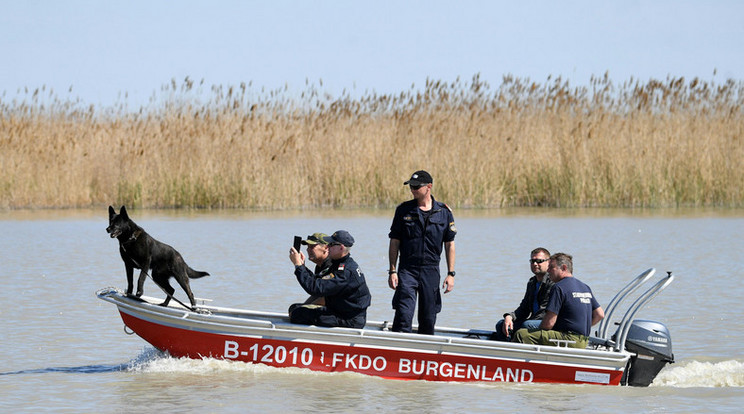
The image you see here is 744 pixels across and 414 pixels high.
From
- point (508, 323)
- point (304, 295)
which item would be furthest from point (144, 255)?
point (304, 295)

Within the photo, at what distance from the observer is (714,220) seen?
2272 cm

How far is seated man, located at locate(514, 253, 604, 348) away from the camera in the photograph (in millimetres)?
9305

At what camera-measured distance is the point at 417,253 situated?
994 cm

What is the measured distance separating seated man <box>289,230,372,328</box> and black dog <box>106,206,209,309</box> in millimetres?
1098

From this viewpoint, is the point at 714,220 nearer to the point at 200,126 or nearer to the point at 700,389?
the point at 200,126

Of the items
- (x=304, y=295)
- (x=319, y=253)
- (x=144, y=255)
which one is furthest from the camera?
(x=304, y=295)

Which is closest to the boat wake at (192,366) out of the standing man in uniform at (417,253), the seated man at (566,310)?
the standing man in uniform at (417,253)

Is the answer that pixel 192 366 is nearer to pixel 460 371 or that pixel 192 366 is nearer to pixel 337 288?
pixel 337 288

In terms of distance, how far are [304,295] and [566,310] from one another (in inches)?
231

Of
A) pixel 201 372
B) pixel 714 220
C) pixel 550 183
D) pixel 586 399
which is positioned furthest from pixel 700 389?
pixel 550 183

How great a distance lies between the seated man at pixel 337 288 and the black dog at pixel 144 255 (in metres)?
1.10

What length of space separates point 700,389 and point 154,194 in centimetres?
1734

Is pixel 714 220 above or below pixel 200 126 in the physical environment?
below

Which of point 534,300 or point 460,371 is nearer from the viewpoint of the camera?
point 460,371
